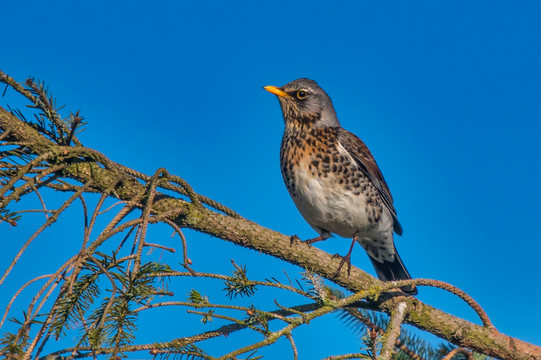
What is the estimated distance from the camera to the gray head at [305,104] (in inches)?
155

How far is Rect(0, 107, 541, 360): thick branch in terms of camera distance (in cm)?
204

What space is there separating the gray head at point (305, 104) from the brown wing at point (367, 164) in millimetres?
201

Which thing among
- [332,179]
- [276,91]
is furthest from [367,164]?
[276,91]

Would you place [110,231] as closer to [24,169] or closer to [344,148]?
[24,169]

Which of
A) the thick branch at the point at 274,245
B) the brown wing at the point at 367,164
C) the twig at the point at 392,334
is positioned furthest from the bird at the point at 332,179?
the twig at the point at 392,334

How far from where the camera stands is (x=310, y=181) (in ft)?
11.3

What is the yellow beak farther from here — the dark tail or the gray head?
the dark tail

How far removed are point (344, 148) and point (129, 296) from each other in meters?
2.40

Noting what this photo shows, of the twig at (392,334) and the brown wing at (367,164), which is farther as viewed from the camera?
the brown wing at (367,164)

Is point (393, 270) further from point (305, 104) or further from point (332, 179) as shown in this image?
point (305, 104)

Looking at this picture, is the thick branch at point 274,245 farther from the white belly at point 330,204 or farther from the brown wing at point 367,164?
the brown wing at point 367,164

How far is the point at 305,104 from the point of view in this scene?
13.3 ft

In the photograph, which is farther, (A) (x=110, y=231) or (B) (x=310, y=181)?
(B) (x=310, y=181)

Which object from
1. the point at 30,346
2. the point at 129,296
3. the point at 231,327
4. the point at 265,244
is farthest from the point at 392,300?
the point at 30,346
